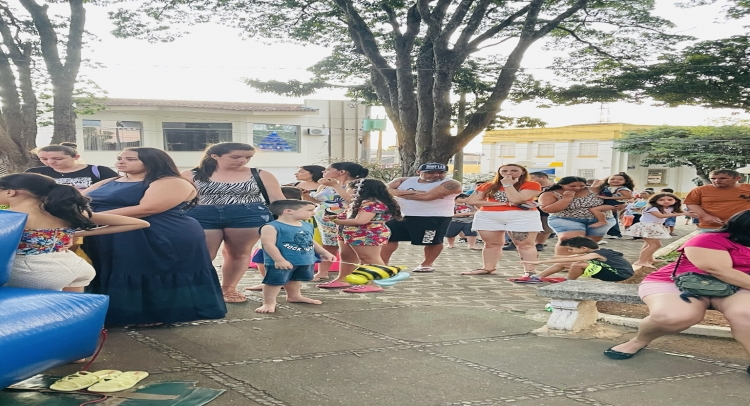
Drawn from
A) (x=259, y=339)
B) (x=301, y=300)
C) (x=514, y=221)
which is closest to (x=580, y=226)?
(x=514, y=221)

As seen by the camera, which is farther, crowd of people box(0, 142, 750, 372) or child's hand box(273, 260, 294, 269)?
child's hand box(273, 260, 294, 269)

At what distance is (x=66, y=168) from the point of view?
5523 mm

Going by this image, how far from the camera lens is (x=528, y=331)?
4945 millimetres

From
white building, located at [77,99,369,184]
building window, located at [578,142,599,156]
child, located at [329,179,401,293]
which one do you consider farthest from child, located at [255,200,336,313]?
building window, located at [578,142,599,156]

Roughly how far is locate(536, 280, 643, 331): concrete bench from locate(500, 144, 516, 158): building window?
153ft

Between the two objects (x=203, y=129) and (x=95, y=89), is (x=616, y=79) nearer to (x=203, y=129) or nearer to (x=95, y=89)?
(x=95, y=89)

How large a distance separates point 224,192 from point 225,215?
20cm

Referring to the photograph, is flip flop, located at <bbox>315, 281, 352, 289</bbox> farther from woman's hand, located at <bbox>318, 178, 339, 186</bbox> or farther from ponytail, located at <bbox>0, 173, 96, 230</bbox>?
ponytail, located at <bbox>0, 173, 96, 230</bbox>

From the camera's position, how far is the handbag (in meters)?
3.82

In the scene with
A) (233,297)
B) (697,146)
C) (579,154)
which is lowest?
(233,297)

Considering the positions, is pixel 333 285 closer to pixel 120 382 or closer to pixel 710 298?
pixel 120 382

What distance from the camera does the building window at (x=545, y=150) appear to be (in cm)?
4840

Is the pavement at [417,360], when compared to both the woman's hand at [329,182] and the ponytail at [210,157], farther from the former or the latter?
the woman's hand at [329,182]

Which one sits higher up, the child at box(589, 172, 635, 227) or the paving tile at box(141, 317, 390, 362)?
the child at box(589, 172, 635, 227)
